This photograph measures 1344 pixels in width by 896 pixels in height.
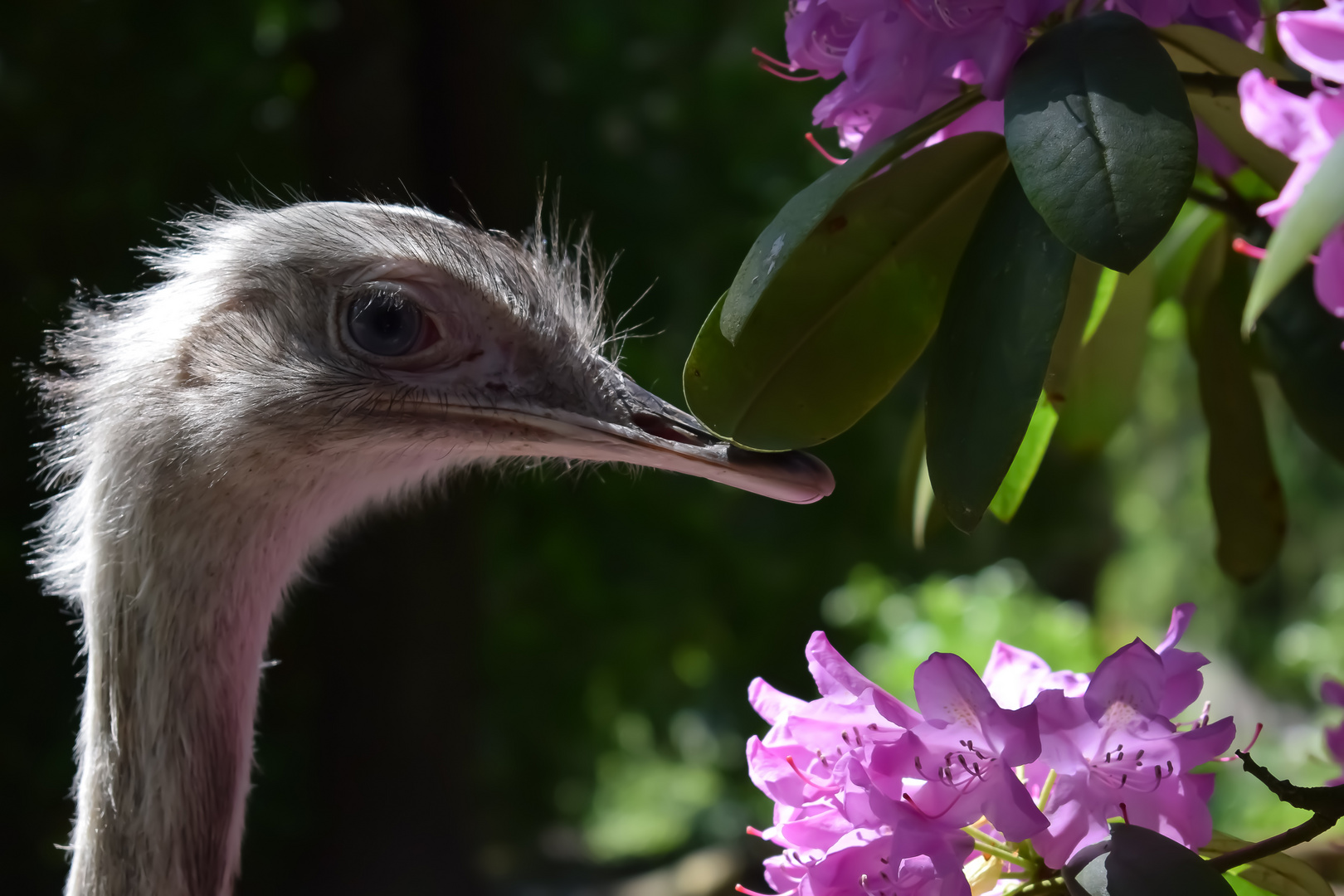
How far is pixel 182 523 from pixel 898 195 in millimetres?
707

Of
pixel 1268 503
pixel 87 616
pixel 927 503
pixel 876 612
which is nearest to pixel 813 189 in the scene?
pixel 927 503

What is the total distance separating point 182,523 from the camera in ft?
3.49

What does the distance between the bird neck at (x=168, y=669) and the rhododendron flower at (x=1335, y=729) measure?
0.90 m

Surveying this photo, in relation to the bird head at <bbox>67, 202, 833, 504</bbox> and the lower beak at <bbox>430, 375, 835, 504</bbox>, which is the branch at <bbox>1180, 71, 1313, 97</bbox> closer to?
the lower beak at <bbox>430, 375, 835, 504</bbox>

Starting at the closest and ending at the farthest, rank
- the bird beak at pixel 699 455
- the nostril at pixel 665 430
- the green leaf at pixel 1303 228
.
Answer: the green leaf at pixel 1303 228 < the bird beak at pixel 699 455 < the nostril at pixel 665 430

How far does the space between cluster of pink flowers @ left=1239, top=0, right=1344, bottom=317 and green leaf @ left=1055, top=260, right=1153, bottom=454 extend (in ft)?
1.40

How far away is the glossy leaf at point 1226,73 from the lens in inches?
29.2

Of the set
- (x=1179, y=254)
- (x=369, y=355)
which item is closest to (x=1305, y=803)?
(x=1179, y=254)

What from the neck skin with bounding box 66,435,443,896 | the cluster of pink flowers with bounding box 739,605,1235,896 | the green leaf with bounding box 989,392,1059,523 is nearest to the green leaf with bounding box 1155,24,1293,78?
the green leaf with bounding box 989,392,1059,523

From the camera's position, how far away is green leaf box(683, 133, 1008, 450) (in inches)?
29.0

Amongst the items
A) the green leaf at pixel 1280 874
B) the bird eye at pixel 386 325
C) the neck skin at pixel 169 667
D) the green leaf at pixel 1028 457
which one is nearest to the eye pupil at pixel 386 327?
the bird eye at pixel 386 325

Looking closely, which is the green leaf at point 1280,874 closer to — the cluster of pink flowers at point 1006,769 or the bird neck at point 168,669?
the cluster of pink flowers at point 1006,769

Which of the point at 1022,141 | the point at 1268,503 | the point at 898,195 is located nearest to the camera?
the point at 1022,141

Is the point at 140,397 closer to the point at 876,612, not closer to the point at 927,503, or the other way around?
the point at 927,503
